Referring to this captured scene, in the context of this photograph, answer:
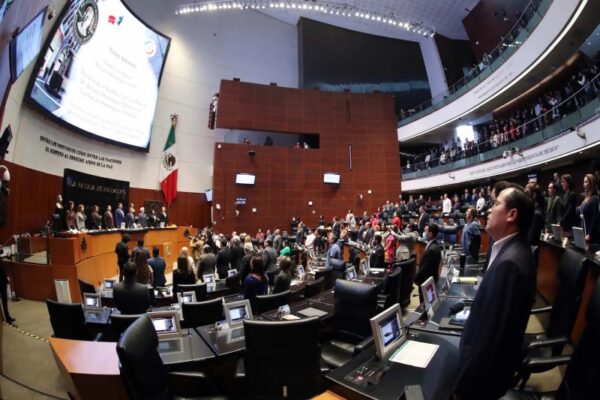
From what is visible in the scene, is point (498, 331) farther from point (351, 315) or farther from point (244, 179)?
point (244, 179)

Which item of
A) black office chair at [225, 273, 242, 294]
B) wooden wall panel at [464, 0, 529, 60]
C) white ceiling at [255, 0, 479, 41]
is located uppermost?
white ceiling at [255, 0, 479, 41]

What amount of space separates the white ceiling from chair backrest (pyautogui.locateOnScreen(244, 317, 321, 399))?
19.1 m

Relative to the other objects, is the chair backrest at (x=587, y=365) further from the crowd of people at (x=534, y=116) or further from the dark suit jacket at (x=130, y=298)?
the crowd of people at (x=534, y=116)

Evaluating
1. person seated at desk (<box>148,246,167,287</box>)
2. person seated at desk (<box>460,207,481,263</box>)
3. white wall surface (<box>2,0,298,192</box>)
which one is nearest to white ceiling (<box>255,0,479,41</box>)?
white wall surface (<box>2,0,298,192</box>)

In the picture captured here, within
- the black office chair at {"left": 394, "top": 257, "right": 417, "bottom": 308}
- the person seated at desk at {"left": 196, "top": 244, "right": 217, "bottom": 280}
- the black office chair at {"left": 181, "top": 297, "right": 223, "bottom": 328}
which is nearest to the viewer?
the black office chair at {"left": 181, "top": 297, "right": 223, "bottom": 328}

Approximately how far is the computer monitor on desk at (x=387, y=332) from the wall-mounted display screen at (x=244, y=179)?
1435cm

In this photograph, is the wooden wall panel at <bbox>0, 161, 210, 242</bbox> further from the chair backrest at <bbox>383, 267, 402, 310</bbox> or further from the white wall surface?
the chair backrest at <bbox>383, 267, 402, 310</bbox>

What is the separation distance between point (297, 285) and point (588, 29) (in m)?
10.9

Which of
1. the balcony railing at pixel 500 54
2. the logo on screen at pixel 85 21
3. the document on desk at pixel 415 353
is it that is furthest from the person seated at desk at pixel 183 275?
the balcony railing at pixel 500 54

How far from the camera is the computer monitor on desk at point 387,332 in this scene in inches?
73.6

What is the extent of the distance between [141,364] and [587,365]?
7.03ft

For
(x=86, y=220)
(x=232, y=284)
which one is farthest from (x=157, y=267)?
(x=86, y=220)

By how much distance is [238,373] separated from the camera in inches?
94.4

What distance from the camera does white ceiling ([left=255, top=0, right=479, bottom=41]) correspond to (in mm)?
17031
